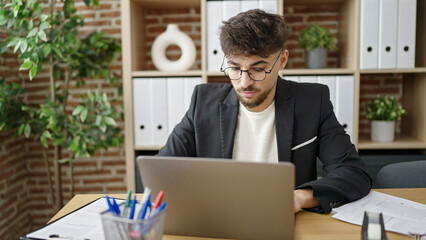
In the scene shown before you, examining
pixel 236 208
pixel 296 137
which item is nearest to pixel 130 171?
pixel 296 137

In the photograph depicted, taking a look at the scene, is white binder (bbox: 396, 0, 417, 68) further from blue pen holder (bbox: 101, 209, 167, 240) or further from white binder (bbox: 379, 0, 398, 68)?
blue pen holder (bbox: 101, 209, 167, 240)

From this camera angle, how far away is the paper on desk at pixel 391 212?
3.60 feet

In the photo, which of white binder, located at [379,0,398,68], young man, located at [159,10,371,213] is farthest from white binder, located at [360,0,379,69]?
young man, located at [159,10,371,213]

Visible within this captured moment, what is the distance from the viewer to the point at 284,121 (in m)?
1.64

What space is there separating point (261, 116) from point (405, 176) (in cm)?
61

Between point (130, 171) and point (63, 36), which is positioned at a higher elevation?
point (63, 36)

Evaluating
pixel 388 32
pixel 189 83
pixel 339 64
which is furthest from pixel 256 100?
pixel 339 64

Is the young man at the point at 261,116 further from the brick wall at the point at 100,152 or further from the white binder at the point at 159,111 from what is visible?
the brick wall at the point at 100,152

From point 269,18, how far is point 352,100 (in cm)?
120

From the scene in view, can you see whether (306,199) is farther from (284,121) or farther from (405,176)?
(405,176)

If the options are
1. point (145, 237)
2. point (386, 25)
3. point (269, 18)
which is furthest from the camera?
point (386, 25)

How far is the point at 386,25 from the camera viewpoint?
2.49 meters

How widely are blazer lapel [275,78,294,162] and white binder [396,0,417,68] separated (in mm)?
1191

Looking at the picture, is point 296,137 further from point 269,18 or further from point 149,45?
point 149,45
